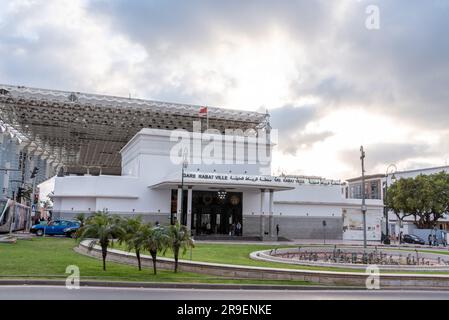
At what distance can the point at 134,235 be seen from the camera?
16234 mm

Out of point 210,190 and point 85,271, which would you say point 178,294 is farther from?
point 210,190

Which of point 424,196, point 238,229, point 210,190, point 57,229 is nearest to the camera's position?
point 57,229

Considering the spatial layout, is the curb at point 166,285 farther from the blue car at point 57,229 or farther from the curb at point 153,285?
the blue car at point 57,229

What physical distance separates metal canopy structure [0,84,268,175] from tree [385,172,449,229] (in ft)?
65.1

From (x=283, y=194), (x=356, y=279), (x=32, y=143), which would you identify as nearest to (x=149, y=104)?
(x=283, y=194)

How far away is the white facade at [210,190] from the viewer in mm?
40781

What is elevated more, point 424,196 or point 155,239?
point 424,196

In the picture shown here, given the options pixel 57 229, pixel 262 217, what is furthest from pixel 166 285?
pixel 262 217

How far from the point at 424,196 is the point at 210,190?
2823 centimetres

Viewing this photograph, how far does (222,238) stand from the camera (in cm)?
4084

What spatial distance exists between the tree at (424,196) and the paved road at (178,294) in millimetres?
40609

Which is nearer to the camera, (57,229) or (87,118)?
(57,229)

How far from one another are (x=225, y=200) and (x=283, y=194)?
662 centimetres
